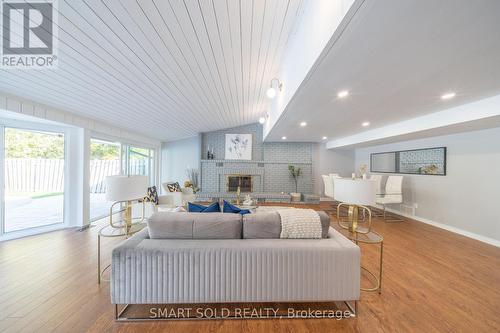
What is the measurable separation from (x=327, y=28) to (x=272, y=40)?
116 cm

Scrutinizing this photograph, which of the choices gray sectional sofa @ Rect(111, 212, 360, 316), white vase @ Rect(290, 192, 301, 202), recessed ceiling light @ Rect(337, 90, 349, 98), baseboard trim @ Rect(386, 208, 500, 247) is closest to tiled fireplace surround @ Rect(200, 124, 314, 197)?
white vase @ Rect(290, 192, 301, 202)

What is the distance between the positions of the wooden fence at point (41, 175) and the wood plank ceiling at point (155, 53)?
1.26 meters

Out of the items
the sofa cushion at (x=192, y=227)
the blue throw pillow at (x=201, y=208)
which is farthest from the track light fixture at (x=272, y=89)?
the sofa cushion at (x=192, y=227)

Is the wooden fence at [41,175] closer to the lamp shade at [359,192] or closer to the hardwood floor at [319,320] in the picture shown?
the hardwood floor at [319,320]

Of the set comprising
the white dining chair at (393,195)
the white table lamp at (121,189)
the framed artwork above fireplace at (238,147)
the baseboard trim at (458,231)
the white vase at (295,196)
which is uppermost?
the framed artwork above fireplace at (238,147)

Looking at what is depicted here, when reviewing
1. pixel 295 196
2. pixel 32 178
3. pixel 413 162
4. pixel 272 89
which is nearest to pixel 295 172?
pixel 295 196

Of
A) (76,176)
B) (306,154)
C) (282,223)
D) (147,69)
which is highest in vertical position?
(147,69)

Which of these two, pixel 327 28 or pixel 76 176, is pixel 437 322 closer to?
pixel 327 28

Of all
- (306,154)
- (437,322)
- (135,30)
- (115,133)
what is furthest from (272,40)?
(306,154)

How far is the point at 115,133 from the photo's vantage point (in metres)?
4.44

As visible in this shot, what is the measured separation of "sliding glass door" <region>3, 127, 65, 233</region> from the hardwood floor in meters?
0.62
